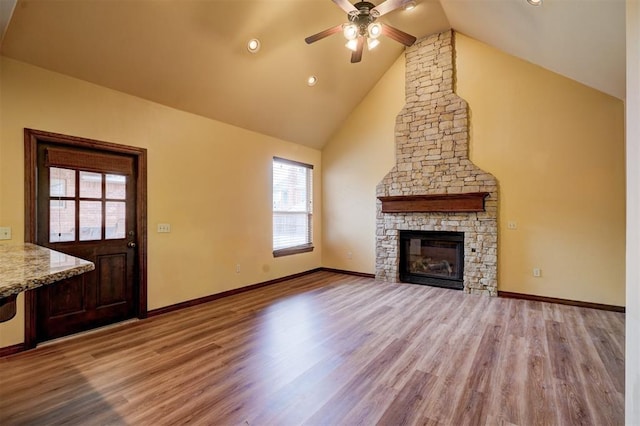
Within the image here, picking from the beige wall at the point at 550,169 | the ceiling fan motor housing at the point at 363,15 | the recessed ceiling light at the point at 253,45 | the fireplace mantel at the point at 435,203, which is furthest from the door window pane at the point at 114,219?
the beige wall at the point at 550,169

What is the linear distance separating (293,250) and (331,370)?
11.4 feet

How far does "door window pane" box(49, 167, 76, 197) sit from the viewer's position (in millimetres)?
3051

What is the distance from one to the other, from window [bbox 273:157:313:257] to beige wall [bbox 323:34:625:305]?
3.18 meters

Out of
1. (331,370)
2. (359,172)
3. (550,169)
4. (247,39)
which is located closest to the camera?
(331,370)

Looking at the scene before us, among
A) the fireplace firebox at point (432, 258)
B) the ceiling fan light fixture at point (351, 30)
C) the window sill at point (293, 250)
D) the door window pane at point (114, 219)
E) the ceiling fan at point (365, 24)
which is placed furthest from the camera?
the window sill at point (293, 250)

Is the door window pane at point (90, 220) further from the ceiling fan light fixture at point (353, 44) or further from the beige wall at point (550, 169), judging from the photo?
the beige wall at point (550, 169)

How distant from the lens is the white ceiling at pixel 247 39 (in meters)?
2.71

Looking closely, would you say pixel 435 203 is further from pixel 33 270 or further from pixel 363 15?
pixel 33 270

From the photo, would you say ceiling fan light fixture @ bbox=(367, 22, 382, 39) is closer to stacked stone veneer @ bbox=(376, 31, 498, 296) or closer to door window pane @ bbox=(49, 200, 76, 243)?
stacked stone veneer @ bbox=(376, 31, 498, 296)

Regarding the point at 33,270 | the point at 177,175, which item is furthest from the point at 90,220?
the point at 33,270

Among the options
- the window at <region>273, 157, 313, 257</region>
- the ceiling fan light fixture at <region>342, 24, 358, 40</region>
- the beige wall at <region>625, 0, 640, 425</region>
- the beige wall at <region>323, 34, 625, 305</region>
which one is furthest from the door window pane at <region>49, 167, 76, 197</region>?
the beige wall at <region>323, 34, 625, 305</region>

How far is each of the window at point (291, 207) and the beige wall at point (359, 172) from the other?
435 mm

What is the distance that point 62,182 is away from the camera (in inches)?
123

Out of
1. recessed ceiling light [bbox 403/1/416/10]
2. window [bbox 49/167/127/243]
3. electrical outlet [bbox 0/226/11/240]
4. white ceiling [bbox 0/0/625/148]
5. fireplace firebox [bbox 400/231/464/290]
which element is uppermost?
recessed ceiling light [bbox 403/1/416/10]
